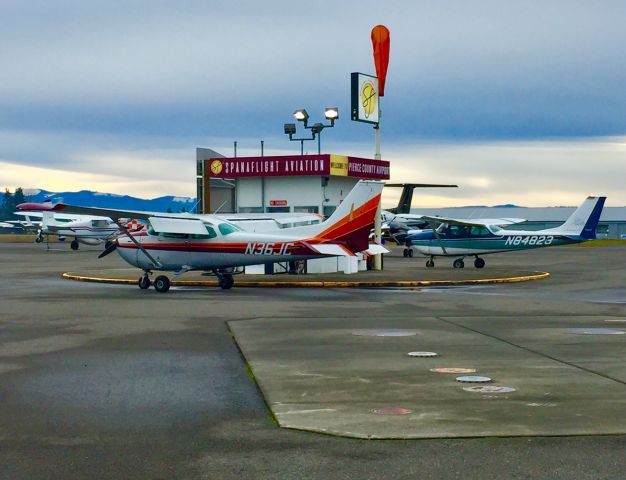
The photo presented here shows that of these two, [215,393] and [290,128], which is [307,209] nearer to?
[290,128]

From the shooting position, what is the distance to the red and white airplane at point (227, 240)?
25.2 m

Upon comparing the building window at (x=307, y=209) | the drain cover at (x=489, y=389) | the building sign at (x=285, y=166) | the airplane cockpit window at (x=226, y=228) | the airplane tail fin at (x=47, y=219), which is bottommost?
the drain cover at (x=489, y=389)

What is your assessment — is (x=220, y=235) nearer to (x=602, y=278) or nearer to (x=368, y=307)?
(x=368, y=307)

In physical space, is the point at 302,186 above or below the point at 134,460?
above

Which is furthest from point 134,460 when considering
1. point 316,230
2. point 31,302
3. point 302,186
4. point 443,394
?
point 302,186

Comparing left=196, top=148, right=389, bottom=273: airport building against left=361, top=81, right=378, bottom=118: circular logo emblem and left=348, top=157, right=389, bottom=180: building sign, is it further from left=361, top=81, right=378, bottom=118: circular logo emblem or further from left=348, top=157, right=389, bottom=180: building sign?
left=361, top=81, right=378, bottom=118: circular logo emblem

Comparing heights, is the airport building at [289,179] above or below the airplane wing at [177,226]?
above

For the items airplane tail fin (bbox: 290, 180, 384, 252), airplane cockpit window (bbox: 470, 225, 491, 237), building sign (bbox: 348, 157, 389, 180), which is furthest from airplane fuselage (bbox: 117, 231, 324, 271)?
airplane cockpit window (bbox: 470, 225, 491, 237)

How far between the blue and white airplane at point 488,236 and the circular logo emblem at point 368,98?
25.2ft

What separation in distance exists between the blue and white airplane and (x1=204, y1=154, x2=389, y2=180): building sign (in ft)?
13.2

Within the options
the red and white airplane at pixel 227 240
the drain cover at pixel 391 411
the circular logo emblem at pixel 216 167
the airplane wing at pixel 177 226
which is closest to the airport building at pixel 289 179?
the circular logo emblem at pixel 216 167

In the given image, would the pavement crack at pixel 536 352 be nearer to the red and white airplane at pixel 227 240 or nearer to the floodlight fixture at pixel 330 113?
the red and white airplane at pixel 227 240

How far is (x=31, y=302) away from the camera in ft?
74.1

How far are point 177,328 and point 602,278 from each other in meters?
21.3
